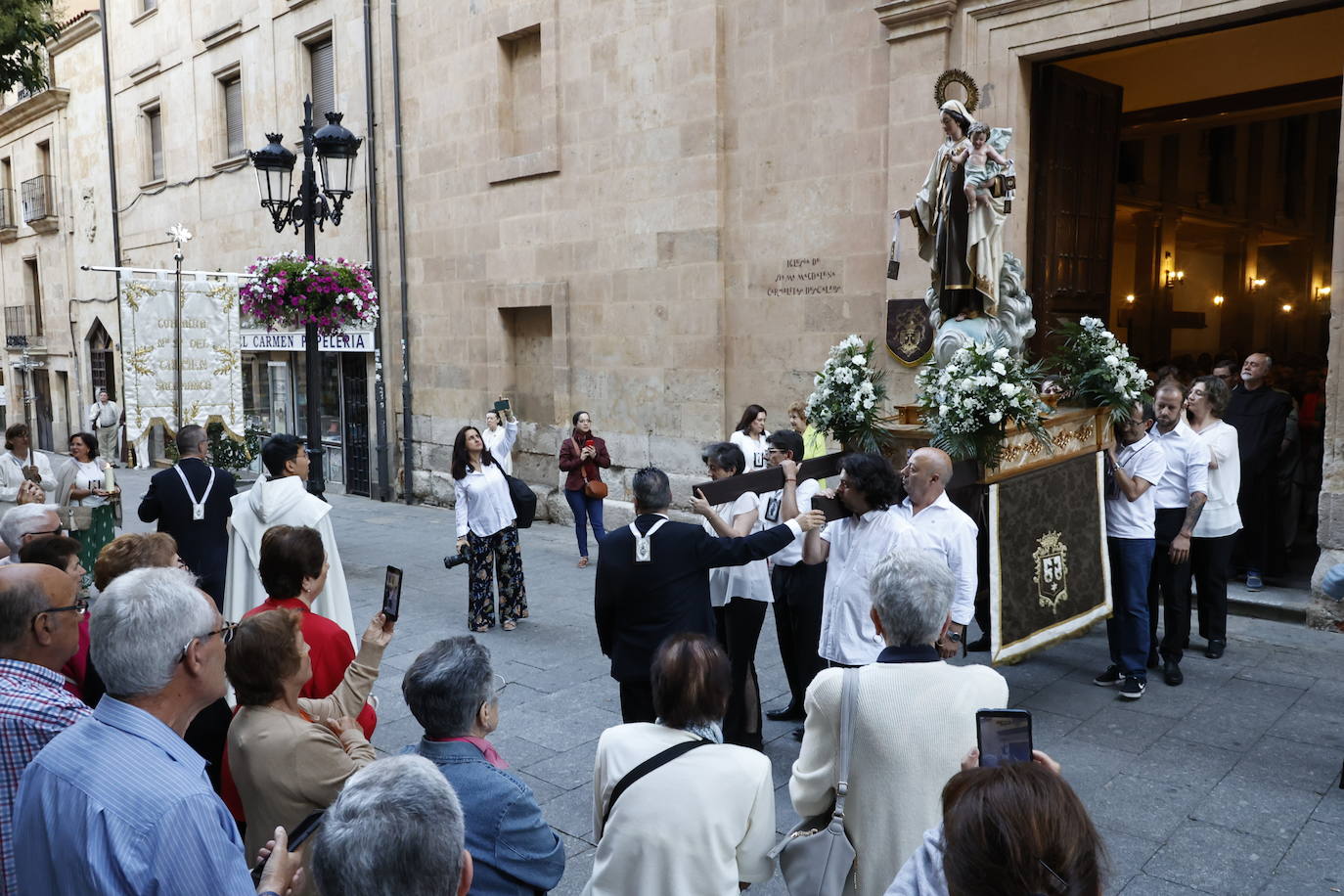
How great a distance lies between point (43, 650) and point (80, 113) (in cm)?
2640

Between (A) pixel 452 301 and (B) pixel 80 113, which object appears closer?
(A) pixel 452 301

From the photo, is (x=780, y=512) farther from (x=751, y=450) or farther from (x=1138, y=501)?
(x=751, y=450)

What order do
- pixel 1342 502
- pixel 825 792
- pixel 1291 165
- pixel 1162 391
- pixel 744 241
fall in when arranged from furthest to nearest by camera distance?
pixel 1291 165, pixel 744 241, pixel 1342 502, pixel 1162 391, pixel 825 792

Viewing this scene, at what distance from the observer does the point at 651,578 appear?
4.38m

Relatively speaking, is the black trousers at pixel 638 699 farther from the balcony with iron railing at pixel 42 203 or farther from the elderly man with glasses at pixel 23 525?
the balcony with iron railing at pixel 42 203

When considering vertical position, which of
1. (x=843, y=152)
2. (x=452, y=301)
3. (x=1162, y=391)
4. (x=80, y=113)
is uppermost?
(x=80, y=113)

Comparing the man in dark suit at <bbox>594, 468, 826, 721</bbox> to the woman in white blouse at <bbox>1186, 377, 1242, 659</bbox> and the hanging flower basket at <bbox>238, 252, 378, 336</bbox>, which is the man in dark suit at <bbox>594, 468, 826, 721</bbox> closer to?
the woman in white blouse at <bbox>1186, 377, 1242, 659</bbox>

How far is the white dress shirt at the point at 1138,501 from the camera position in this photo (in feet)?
20.3

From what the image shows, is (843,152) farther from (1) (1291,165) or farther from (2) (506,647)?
(1) (1291,165)

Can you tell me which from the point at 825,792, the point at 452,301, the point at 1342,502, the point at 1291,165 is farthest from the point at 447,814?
the point at 1291,165

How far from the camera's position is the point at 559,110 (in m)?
12.9

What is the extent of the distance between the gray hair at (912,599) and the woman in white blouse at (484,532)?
222 inches

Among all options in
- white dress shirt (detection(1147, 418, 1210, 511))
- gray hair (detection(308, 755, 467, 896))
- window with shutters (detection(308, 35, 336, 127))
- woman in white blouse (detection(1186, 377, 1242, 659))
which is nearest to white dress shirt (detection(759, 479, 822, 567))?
white dress shirt (detection(1147, 418, 1210, 511))

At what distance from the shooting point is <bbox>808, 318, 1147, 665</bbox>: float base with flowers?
18.1ft
